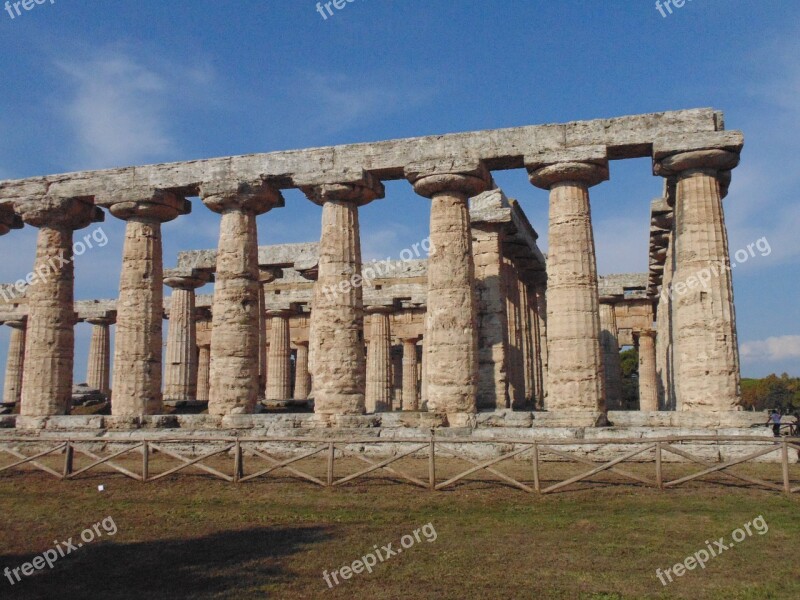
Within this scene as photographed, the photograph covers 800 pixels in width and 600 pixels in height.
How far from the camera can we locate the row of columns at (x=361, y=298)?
64.7 ft

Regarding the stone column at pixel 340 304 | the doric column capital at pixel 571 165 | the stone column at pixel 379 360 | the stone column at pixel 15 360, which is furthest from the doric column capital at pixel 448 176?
the stone column at pixel 15 360

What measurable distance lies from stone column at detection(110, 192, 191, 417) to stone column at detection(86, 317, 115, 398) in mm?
22394

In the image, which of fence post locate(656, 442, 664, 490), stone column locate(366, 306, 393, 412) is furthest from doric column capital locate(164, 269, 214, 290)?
fence post locate(656, 442, 664, 490)

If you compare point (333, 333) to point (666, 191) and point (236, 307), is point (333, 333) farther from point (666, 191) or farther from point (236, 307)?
point (666, 191)

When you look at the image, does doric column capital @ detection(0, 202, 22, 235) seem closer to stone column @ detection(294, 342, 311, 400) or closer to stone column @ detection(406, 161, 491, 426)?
stone column @ detection(406, 161, 491, 426)

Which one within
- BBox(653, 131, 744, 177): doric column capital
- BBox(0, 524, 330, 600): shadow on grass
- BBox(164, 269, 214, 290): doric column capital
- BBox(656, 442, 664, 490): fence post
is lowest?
BBox(0, 524, 330, 600): shadow on grass

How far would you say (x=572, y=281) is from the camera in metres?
20.7

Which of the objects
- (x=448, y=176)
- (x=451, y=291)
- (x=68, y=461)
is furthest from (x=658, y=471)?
(x=68, y=461)

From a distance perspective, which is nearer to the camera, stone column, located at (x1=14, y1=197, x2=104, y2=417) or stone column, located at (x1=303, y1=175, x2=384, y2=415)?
stone column, located at (x1=303, y1=175, x2=384, y2=415)

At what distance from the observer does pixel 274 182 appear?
23.8 metres

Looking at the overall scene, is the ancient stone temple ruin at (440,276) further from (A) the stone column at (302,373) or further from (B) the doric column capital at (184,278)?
(A) the stone column at (302,373)

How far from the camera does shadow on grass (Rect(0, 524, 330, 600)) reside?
980 centimetres

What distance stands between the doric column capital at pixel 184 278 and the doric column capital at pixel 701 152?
73.1 ft

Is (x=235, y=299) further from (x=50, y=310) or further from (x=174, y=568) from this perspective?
(x=174, y=568)
